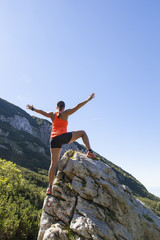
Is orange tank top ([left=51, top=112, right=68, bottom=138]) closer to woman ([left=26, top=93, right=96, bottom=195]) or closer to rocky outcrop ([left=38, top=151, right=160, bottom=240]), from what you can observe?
woman ([left=26, top=93, right=96, bottom=195])

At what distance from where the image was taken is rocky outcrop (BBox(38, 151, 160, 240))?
224 inches

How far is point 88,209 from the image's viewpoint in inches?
250

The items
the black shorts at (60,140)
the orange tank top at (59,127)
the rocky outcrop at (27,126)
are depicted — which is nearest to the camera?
the black shorts at (60,140)

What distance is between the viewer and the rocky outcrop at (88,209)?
18.7 ft

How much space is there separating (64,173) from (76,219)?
2343 millimetres

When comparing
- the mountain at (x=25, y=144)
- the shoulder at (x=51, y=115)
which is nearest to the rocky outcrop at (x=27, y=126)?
the mountain at (x=25, y=144)

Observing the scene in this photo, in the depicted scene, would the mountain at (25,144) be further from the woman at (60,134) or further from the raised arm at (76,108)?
the raised arm at (76,108)

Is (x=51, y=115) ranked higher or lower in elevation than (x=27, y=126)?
higher

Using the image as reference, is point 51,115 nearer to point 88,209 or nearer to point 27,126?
point 88,209

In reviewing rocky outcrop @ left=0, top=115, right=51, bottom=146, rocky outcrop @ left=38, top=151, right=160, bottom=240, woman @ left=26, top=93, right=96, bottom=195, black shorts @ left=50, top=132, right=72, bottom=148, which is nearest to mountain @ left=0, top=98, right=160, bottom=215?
rocky outcrop @ left=0, top=115, right=51, bottom=146

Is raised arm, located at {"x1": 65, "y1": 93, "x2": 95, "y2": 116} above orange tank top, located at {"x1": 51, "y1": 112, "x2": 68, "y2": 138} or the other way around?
above

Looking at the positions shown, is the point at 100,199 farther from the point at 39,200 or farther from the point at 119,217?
the point at 39,200

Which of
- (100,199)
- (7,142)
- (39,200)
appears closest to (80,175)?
(100,199)

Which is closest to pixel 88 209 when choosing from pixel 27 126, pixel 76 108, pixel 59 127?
pixel 59 127
